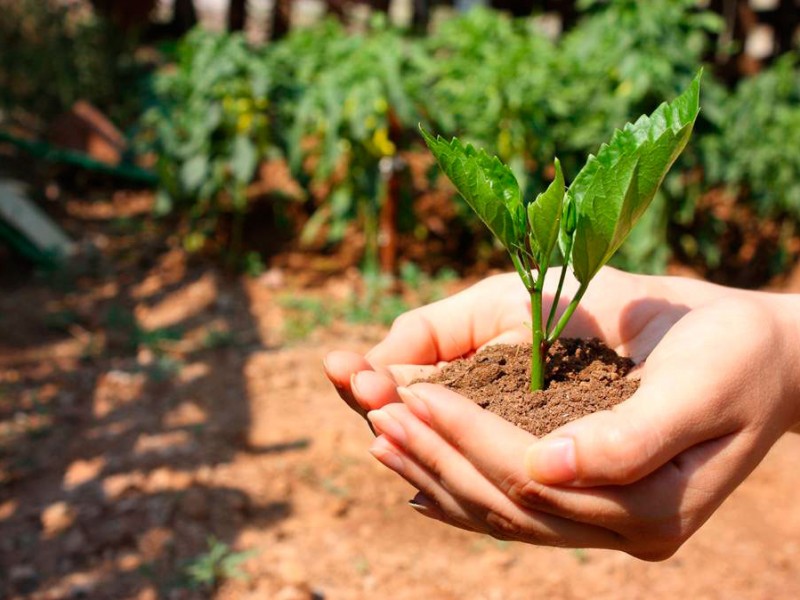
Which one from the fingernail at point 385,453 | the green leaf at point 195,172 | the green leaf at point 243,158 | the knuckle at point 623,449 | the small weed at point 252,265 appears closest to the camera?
the knuckle at point 623,449

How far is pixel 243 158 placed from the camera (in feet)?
16.0

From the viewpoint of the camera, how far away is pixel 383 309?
468 cm

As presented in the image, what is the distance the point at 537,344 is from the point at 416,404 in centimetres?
28

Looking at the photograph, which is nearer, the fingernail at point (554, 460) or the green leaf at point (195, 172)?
the fingernail at point (554, 460)

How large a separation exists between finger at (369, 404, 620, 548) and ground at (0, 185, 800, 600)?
156 cm

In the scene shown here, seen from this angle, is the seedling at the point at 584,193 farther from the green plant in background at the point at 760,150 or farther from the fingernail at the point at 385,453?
the green plant in background at the point at 760,150

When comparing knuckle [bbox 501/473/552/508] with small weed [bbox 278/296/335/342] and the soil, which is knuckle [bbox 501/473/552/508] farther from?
small weed [bbox 278/296/335/342]

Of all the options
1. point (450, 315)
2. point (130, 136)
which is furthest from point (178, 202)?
point (450, 315)

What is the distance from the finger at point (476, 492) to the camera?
1356mm

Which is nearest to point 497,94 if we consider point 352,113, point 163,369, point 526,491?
point 352,113

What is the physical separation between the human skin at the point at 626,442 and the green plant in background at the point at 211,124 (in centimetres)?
356

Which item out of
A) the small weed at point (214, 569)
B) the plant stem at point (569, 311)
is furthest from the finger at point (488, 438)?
the small weed at point (214, 569)

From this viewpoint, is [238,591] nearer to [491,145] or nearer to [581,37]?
[491,145]

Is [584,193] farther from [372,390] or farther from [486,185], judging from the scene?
[372,390]
